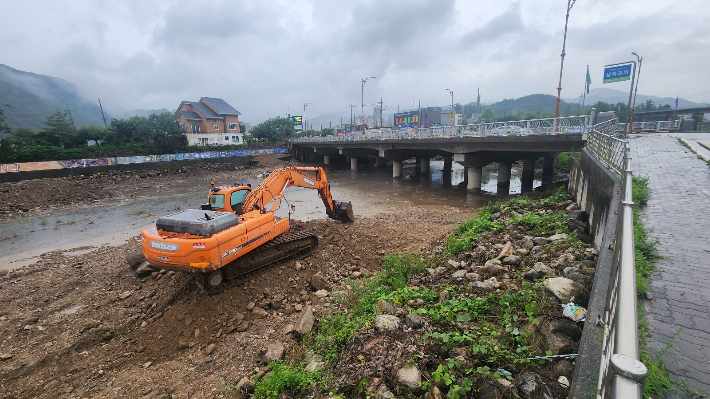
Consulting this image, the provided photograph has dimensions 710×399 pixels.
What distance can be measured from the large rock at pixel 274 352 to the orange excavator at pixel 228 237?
2.33m

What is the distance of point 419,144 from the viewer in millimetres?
27609

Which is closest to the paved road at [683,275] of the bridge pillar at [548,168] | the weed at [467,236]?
the weed at [467,236]

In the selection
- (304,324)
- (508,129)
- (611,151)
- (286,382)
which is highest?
(508,129)

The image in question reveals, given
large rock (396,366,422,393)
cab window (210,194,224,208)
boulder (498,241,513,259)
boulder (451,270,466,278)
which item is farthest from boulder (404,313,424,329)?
cab window (210,194,224,208)

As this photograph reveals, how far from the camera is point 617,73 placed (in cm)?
2708

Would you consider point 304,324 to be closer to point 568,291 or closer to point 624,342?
point 568,291

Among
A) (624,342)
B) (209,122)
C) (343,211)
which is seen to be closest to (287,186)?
(343,211)

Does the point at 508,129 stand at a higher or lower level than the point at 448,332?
higher

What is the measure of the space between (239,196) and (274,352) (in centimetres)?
524

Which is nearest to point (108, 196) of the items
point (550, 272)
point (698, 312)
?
point (550, 272)

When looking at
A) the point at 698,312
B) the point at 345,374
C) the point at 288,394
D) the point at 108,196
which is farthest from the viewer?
the point at 108,196

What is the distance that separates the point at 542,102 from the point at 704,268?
222 meters

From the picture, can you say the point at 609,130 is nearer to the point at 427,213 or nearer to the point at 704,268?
the point at 427,213

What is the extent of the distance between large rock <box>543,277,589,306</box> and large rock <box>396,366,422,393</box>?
7.12 feet
